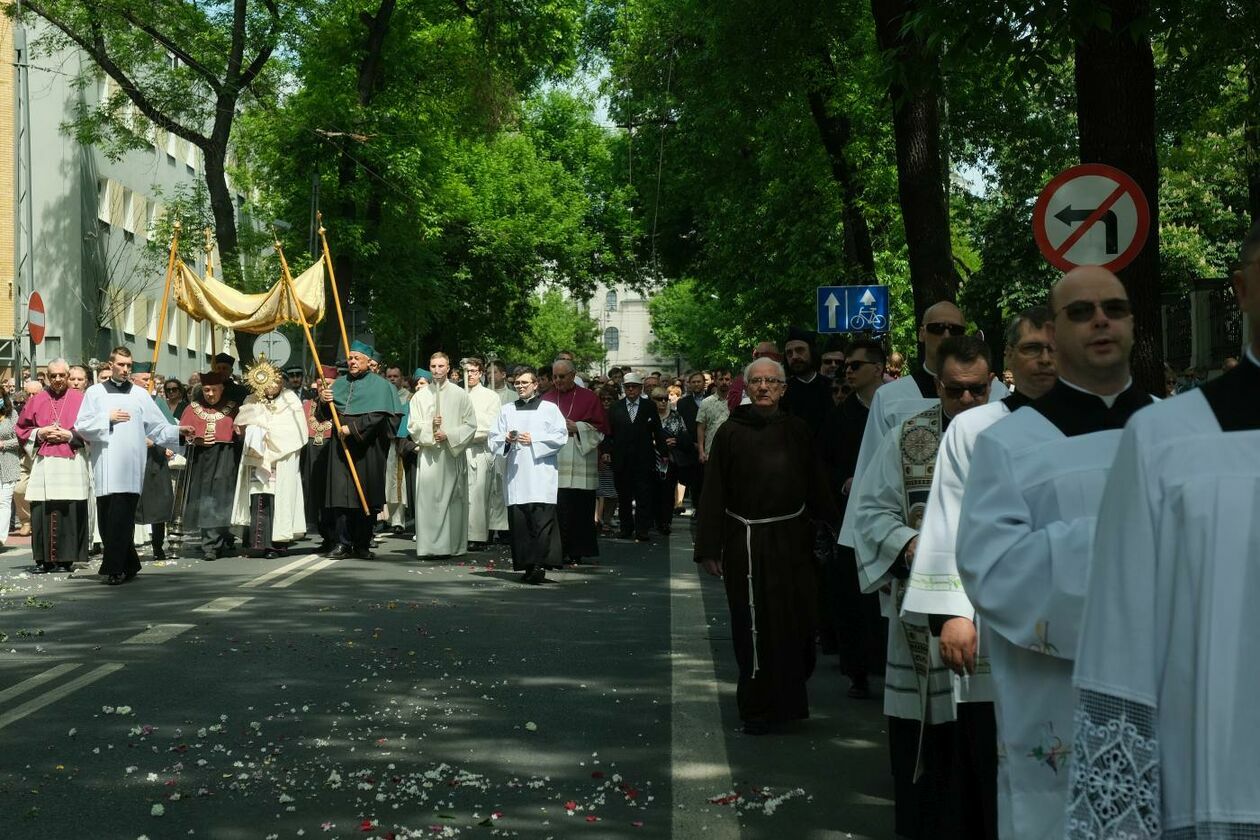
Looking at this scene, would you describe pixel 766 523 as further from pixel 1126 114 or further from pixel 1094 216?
pixel 1126 114

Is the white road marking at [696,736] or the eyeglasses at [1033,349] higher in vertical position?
the eyeglasses at [1033,349]

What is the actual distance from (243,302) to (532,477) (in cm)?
771

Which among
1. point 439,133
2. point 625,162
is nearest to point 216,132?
point 439,133

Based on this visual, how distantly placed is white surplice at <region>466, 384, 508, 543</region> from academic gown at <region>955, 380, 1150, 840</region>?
1650cm

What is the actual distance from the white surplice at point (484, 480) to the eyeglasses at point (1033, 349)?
15.3 metres

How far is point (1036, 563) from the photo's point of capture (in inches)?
150

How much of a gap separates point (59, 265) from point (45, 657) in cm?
3224

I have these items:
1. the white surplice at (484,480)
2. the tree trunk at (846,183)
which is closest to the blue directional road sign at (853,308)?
the tree trunk at (846,183)

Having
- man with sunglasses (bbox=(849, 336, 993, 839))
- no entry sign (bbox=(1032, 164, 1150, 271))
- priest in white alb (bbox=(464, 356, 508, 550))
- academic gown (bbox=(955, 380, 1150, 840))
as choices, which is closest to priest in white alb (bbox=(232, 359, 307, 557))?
priest in white alb (bbox=(464, 356, 508, 550))

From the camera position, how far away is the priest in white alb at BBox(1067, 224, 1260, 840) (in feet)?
8.50

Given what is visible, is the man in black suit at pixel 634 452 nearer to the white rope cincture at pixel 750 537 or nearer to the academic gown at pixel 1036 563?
the white rope cincture at pixel 750 537

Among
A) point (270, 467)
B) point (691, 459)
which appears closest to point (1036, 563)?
point (270, 467)

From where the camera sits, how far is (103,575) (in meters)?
16.1

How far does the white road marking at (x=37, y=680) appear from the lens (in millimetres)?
9367
